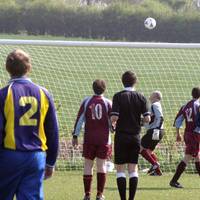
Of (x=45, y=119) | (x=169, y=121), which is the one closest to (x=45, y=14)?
(x=169, y=121)

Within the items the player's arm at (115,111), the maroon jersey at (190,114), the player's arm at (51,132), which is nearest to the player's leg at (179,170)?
the maroon jersey at (190,114)

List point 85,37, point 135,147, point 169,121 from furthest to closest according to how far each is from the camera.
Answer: point 85,37
point 169,121
point 135,147

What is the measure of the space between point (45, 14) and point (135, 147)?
1531 inches

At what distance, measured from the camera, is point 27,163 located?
24.9ft

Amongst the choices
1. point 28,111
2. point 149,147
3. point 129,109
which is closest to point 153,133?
point 149,147

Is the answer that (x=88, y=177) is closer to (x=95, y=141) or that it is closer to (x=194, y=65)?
(x=95, y=141)

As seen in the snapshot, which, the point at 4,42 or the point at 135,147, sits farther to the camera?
the point at 4,42

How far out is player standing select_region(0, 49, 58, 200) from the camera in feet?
25.0

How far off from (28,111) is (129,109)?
144 inches

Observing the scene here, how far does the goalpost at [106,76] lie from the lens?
16.5m

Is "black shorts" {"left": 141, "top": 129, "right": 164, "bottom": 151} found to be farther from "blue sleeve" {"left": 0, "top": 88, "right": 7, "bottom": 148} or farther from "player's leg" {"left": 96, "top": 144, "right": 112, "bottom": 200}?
"blue sleeve" {"left": 0, "top": 88, "right": 7, "bottom": 148}

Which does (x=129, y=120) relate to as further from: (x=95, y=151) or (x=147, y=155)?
(x=147, y=155)

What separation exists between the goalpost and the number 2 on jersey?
802 centimetres

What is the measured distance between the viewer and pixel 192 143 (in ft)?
45.1
